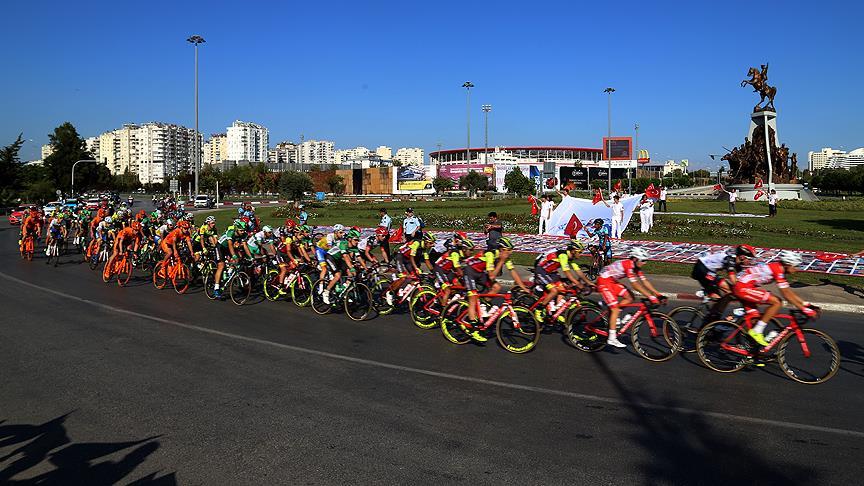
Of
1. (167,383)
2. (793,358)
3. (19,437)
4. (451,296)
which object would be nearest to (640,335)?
(793,358)

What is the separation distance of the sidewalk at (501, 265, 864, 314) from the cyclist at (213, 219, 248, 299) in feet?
23.1

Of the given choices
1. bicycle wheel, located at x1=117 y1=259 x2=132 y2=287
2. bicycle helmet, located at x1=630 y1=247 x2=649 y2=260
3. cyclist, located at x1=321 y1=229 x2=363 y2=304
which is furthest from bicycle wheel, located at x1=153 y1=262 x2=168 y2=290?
bicycle helmet, located at x1=630 y1=247 x2=649 y2=260

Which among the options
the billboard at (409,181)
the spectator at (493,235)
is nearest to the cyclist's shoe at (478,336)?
the spectator at (493,235)

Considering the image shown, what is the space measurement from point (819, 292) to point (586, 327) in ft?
26.1

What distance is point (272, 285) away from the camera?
14.2 m

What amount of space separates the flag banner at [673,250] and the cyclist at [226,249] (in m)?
4.36

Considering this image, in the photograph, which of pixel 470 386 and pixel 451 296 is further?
pixel 451 296

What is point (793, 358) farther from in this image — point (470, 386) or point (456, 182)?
point (456, 182)

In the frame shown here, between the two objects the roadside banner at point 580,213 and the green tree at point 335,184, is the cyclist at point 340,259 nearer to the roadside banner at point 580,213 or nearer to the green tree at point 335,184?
the roadside banner at point 580,213

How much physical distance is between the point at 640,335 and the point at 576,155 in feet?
538

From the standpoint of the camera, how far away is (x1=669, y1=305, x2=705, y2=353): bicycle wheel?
949cm

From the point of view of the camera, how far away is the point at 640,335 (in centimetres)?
991

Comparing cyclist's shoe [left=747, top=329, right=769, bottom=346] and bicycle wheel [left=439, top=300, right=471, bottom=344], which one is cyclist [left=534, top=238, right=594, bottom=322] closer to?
bicycle wheel [left=439, top=300, right=471, bottom=344]

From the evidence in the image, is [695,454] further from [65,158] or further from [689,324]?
[65,158]
